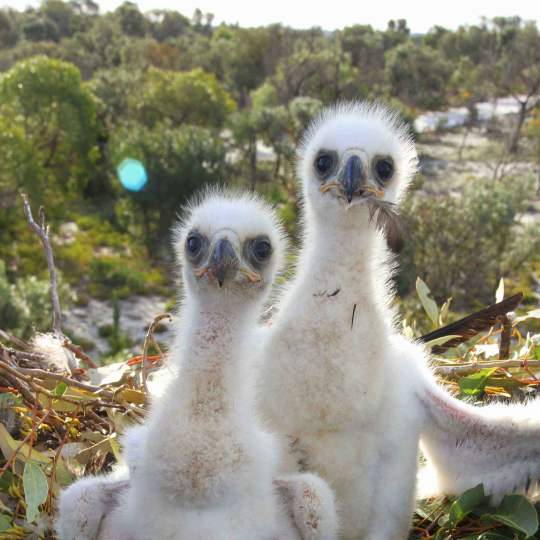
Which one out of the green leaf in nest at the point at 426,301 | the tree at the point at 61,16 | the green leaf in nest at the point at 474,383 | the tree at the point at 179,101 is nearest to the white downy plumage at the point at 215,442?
the green leaf in nest at the point at 474,383

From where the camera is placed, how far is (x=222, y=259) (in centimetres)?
207

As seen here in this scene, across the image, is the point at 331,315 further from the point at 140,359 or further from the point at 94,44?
the point at 94,44

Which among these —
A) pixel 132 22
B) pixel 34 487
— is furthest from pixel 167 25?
pixel 34 487

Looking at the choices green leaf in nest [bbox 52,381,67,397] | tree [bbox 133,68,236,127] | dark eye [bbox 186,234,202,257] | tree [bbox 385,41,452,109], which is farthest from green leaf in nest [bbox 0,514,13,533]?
tree [bbox 385,41,452,109]

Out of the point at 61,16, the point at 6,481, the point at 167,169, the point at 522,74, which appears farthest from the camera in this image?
the point at 61,16

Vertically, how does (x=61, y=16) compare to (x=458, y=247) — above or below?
above

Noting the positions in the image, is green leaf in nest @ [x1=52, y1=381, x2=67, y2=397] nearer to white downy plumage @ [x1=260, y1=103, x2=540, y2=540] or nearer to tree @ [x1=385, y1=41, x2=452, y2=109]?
white downy plumage @ [x1=260, y1=103, x2=540, y2=540]

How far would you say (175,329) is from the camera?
2500 mm

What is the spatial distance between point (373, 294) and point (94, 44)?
2035 inches

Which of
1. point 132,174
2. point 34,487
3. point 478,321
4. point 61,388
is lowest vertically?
point 132,174

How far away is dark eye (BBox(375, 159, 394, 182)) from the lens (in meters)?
2.46

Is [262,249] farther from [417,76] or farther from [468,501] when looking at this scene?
[417,76]

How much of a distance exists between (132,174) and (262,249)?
64.6 feet

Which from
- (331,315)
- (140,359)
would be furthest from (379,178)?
(140,359)
